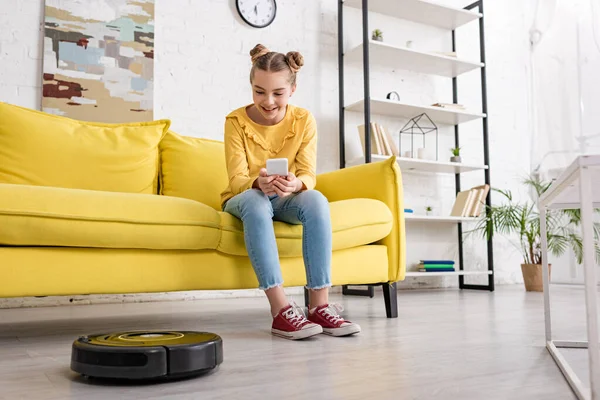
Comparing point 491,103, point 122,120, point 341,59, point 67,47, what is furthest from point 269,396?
point 491,103

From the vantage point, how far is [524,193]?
4.43 m

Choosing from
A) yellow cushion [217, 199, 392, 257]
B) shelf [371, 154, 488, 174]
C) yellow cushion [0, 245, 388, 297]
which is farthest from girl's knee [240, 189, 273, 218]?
shelf [371, 154, 488, 174]

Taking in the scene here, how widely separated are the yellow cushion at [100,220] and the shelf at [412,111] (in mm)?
2025

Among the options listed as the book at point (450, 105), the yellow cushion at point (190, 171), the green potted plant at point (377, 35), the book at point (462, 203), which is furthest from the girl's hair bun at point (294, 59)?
the book at point (462, 203)

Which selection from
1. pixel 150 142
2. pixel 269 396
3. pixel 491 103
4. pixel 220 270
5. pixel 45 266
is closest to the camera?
pixel 269 396

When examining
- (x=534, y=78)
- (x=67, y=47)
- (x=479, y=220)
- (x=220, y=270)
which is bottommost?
(x=220, y=270)

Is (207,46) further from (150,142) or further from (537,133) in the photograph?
(537,133)

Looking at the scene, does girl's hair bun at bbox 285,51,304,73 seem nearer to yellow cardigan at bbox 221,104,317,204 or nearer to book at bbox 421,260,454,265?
yellow cardigan at bbox 221,104,317,204

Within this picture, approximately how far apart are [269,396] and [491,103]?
12.9 feet

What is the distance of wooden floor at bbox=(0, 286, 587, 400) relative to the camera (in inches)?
39.9

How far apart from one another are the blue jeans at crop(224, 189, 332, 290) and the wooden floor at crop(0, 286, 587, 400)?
0.20 m

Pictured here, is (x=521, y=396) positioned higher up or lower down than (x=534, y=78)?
lower down

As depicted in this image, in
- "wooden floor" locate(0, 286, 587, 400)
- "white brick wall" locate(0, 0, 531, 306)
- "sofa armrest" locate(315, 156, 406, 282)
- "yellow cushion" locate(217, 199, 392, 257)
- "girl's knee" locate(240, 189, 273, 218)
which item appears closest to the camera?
"wooden floor" locate(0, 286, 587, 400)

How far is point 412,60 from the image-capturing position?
12.4 feet
